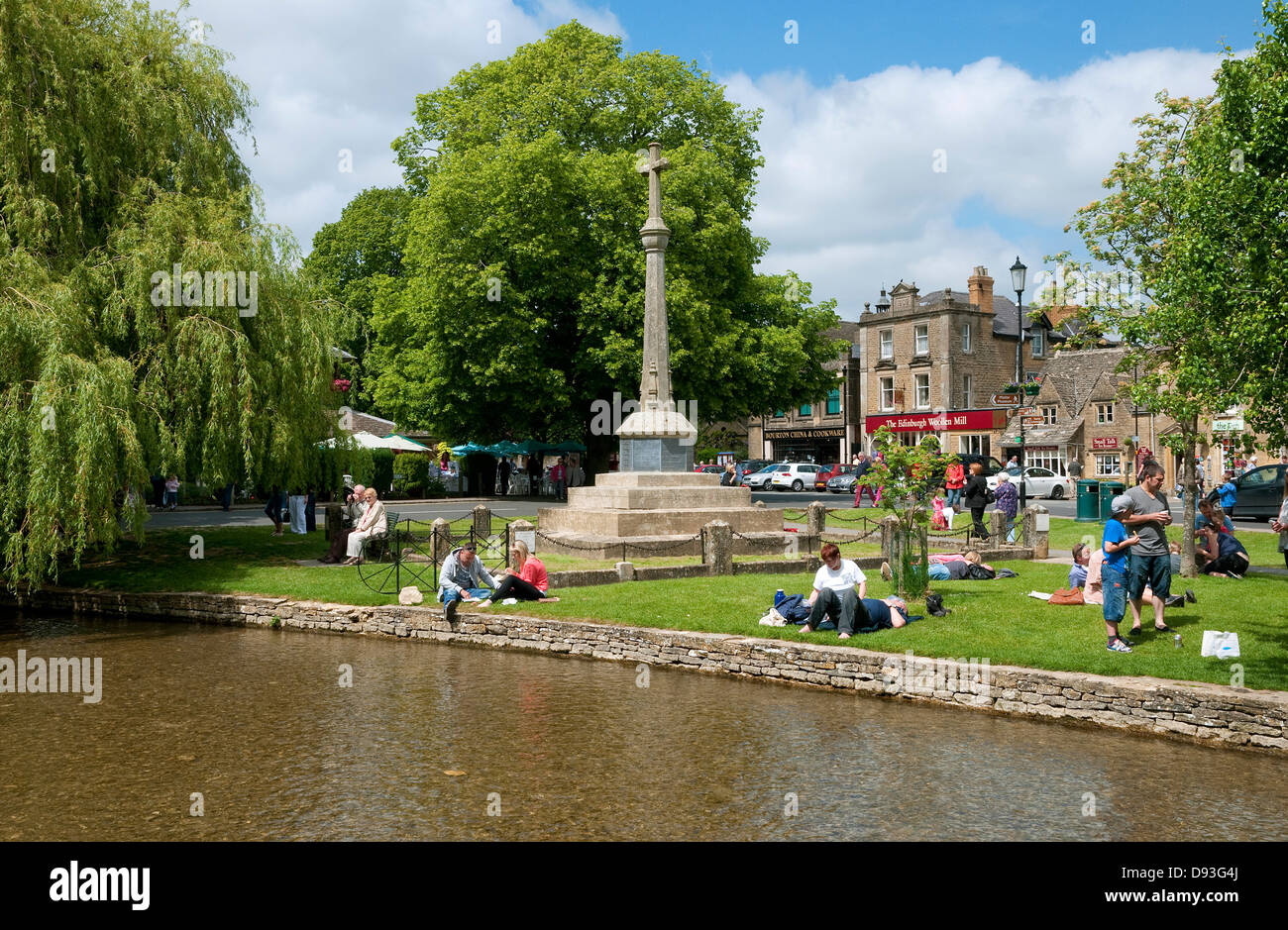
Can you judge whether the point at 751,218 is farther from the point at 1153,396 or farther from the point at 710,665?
the point at 710,665

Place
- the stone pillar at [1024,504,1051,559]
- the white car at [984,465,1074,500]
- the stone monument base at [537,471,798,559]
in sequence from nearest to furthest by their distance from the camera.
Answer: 1. the stone monument base at [537,471,798,559]
2. the stone pillar at [1024,504,1051,559]
3. the white car at [984,465,1074,500]

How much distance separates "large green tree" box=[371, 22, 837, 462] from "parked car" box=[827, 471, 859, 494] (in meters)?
10.7

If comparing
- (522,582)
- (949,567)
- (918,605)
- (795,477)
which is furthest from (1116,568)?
(795,477)

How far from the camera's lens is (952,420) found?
59.8 meters

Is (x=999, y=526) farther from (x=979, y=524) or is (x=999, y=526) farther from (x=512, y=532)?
(x=512, y=532)

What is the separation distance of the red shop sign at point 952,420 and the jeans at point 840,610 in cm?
4723

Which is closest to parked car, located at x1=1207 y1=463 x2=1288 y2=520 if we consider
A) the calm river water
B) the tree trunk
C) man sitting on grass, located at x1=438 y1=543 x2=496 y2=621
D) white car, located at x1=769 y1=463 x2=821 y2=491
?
the tree trunk

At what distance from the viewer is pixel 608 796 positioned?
7.48 m

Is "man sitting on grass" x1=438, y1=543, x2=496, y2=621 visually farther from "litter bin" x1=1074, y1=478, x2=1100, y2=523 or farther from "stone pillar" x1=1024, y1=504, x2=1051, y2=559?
"litter bin" x1=1074, y1=478, x2=1100, y2=523

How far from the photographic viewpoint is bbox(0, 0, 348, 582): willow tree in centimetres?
1463

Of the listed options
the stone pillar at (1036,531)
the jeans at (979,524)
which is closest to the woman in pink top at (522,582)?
the stone pillar at (1036,531)

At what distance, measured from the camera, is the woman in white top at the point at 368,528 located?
1895cm
